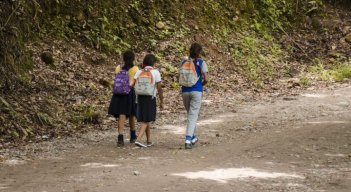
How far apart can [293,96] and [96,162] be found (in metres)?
8.43

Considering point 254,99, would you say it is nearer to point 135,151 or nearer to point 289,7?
point 135,151

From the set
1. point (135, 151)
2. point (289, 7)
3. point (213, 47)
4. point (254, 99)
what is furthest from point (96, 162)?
point (289, 7)

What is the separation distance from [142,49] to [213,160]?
9.61 m

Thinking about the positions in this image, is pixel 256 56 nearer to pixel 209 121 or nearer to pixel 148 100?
pixel 209 121

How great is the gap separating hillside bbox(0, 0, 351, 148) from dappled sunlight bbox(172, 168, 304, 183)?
4.17 meters

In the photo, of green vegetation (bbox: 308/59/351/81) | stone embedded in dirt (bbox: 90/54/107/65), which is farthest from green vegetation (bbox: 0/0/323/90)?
green vegetation (bbox: 308/59/351/81)

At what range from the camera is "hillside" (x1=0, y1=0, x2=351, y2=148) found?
1138cm

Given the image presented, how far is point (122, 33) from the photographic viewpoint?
57.5ft

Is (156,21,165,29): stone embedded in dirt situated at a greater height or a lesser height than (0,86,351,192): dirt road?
greater

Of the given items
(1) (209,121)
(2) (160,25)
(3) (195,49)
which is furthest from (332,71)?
(3) (195,49)

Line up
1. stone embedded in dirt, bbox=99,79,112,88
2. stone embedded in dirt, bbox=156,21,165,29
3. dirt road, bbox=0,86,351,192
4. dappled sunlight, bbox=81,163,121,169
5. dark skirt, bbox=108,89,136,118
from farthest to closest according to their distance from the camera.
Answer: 1. stone embedded in dirt, bbox=156,21,165,29
2. stone embedded in dirt, bbox=99,79,112,88
3. dark skirt, bbox=108,89,136,118
4. dappled sunlight, bbox=81,163,121,169
5. dirt road, bbox=0,86,351,192

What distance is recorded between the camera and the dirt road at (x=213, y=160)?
6.72 meters

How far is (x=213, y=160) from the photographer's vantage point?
8.14 m

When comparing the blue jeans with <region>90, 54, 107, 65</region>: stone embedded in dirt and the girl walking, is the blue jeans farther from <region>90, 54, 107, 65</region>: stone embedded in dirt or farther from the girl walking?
<region>90, 54, 107, 65</region>: stone embedded in dirt
